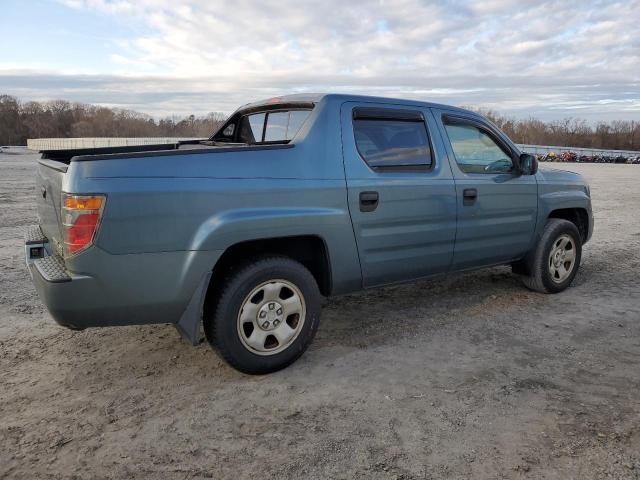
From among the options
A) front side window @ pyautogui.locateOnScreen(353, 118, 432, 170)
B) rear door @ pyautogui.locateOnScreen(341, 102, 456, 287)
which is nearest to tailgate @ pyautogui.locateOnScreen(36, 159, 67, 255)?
rear door @ pyautogui.locateOnScreen(341, 102, 456, 287)

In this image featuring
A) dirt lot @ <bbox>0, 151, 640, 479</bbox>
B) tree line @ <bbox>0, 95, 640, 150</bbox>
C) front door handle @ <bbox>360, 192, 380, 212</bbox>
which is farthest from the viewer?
tree line @ <bbox>0, 95, 640, 150</bbox>

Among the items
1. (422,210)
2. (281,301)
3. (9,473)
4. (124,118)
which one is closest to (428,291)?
(422,210)

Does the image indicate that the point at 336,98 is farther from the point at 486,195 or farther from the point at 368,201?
the point at 486,195

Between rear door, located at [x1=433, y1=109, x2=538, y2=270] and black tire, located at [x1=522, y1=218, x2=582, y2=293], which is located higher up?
rear door, located at [x1=433, y1=109, x2=538, y2=270]

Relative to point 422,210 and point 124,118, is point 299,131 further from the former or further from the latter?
point 124,118

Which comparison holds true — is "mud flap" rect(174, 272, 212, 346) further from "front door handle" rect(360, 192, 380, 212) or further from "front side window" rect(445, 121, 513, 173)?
"front side window" rect(445, 121, 513, 173)

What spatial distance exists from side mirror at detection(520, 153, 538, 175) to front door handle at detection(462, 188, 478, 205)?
74 centimetres

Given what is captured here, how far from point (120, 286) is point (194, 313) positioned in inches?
18.7

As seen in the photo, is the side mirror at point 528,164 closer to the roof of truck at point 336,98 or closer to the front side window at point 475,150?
the front side window at point 475,150

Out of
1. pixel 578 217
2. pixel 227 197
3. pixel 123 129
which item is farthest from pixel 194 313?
pixel 123 129

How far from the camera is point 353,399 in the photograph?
328cm

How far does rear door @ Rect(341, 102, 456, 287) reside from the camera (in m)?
3.87

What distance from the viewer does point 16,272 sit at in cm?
603

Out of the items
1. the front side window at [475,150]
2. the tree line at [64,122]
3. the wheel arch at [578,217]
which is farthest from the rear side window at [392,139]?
the tree line at [64,122]
